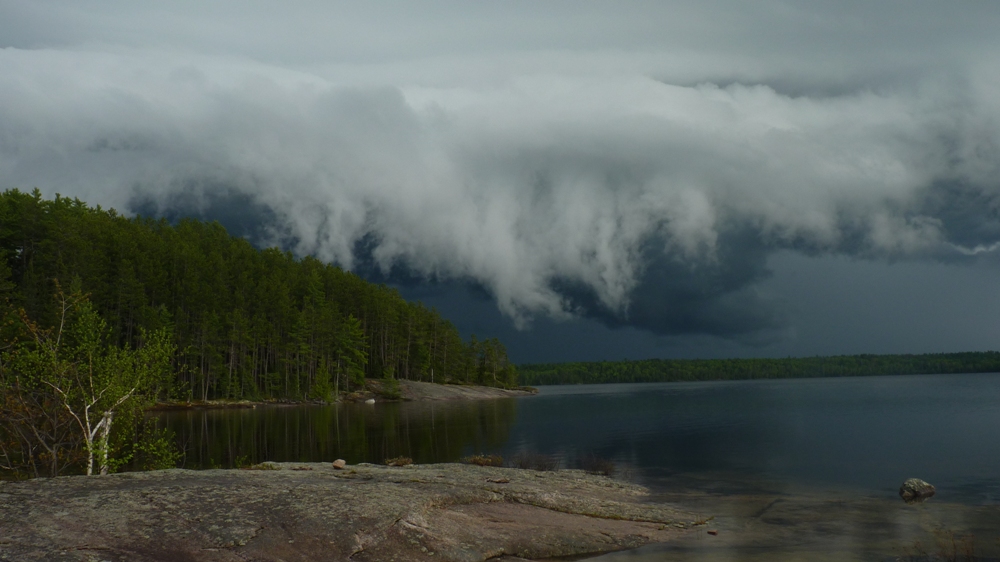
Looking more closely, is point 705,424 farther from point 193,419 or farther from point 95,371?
point 95,371

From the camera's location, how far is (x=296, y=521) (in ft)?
59.5

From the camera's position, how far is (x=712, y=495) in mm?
35594

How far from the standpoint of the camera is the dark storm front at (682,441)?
44688 millimetres

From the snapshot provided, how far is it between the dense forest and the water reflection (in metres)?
9.66

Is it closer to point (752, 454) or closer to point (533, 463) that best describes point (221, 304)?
point (533, 463)

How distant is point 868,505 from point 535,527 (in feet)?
67.9

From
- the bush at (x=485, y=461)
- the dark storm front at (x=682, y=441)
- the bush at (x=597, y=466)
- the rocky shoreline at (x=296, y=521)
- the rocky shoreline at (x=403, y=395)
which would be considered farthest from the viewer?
the rocky shoreline at (x=403, y=395)

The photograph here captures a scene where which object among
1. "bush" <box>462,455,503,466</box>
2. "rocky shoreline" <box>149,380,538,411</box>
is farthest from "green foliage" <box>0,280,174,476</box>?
"rocky shoreline" <box>149,380,538,411</box>

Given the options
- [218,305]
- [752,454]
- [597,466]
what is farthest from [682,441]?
[218,305]

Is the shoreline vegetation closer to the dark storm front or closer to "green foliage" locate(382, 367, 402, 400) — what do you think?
"green foliage" locate(382, 367, 402, 400)

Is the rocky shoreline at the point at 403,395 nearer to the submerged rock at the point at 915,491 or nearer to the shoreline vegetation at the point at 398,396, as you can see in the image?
the shoreline vegetation at the point at 398,396

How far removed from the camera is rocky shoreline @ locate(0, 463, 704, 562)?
1558 centimetres

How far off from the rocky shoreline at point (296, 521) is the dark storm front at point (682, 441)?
18164 mm

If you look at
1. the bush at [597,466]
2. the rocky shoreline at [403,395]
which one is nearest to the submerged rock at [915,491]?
the bush at [597,466]
